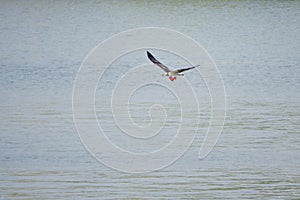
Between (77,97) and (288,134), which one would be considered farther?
(77,97)

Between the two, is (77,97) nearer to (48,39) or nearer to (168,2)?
(48,39)

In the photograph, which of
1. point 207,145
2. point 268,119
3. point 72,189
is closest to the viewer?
point 72,189

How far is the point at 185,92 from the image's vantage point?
1695 cm

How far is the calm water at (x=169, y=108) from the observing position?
1188cm

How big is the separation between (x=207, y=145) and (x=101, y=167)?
169 centimetres

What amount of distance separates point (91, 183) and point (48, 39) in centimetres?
1308

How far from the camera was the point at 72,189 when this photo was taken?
38.3 feet

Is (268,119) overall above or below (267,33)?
below

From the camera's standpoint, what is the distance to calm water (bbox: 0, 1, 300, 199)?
11.9 metres

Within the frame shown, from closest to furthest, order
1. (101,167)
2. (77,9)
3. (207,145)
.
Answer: (101,167), (207,145), (77,9)

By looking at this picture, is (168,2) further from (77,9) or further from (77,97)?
(77,97)

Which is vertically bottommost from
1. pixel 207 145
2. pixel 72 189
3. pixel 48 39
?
pixel 72 189

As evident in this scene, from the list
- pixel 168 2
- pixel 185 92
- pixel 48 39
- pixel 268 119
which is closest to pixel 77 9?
pixel 168 2

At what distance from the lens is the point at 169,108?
15.7 m
